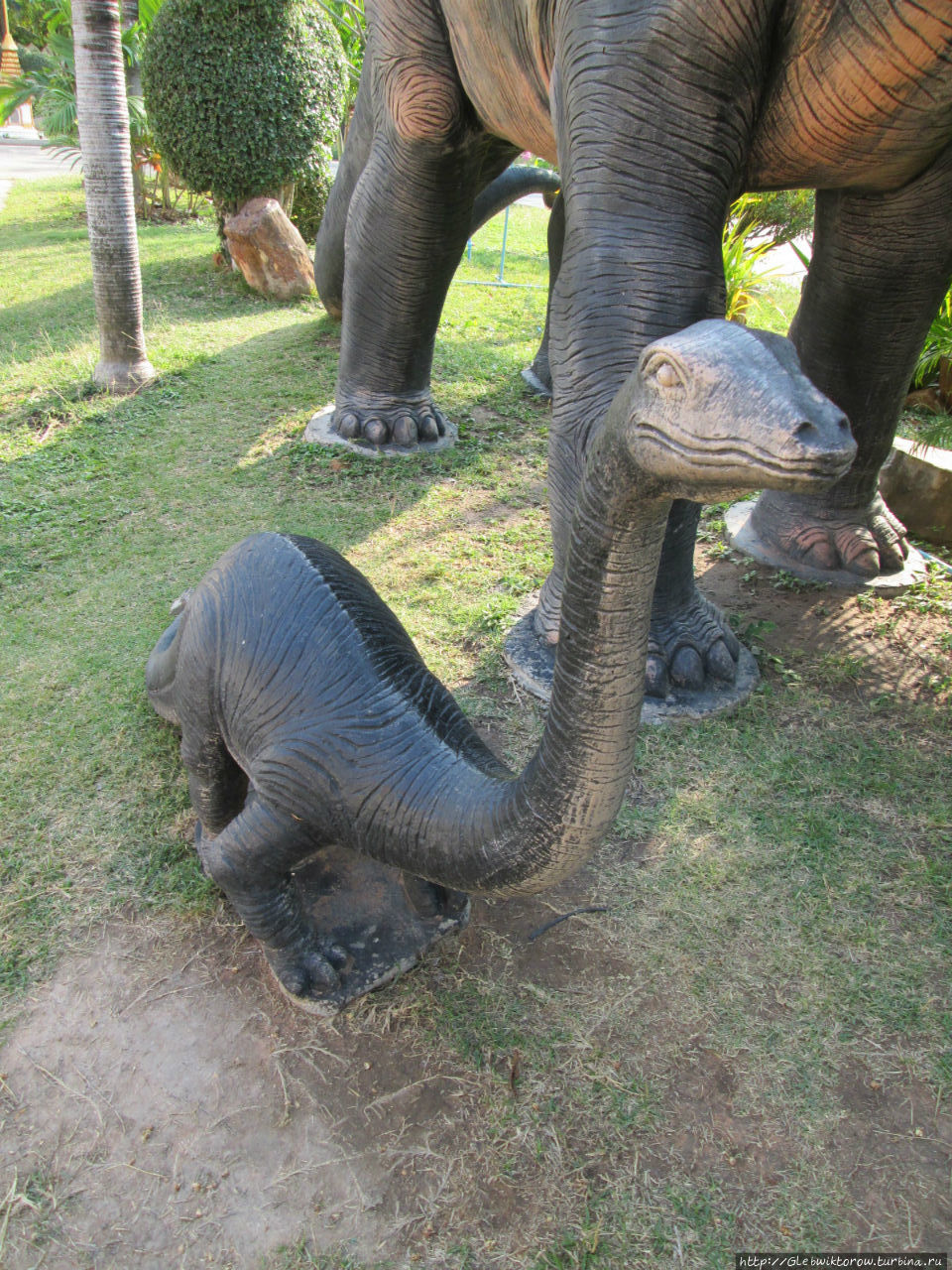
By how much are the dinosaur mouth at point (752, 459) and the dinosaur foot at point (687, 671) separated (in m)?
1.96

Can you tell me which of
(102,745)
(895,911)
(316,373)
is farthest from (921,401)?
(102,745)

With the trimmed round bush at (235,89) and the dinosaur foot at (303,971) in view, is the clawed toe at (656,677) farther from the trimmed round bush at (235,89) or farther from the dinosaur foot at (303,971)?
the trimmed round bush at (235,89)

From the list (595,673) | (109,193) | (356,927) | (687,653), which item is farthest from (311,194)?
(595,673)

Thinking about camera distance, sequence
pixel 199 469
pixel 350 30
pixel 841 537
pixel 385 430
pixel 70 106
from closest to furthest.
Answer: pixel 841 537 < pixel 199 469 < pixel 385 430 < pixel 350 30 < pixel 70 106

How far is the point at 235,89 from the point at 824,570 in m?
6.61

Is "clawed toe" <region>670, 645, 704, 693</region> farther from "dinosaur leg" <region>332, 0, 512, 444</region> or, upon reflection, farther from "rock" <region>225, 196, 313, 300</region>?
"rock" <region>225, 196, 313, 300</region>

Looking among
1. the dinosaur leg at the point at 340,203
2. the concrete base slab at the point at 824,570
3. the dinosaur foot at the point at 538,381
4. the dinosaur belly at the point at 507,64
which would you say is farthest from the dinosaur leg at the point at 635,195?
the dinosaur foot at the point at 538,381

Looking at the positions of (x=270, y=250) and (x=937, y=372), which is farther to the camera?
(x=270, y=250)

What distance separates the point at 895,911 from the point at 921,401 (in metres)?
4.63

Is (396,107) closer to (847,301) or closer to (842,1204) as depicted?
(847,301)

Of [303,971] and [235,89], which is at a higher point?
[235,89]

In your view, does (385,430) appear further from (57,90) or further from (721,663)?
(57,90)

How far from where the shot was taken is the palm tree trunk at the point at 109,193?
198 inches

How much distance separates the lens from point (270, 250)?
7.86 metres
